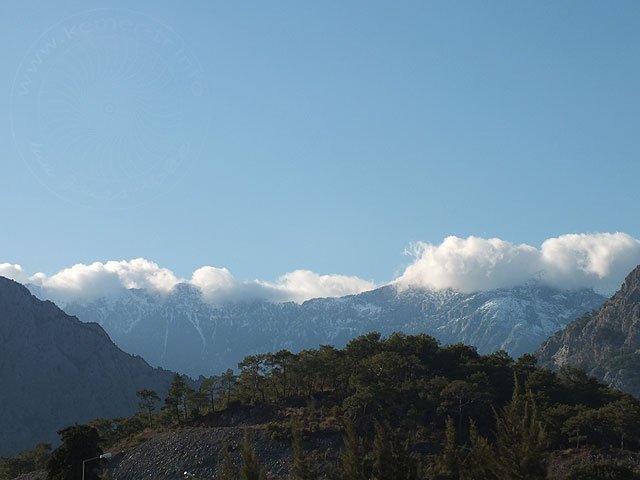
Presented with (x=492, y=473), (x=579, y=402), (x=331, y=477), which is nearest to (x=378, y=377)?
(x=579, y=402)

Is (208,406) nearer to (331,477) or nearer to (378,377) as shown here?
(378,377)

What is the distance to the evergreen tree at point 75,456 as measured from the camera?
4102 inches

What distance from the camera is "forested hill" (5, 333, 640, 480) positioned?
363 ft

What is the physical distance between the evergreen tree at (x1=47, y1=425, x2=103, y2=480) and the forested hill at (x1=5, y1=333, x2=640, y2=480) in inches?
547

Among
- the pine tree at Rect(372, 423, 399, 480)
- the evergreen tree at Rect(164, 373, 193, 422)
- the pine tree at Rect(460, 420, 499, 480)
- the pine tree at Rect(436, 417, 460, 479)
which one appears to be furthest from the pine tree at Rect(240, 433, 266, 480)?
the evergreen tree at Rect(164, 373, 193, 422)

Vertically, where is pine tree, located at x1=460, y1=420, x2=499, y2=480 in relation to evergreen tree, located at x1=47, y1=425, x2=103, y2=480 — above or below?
below

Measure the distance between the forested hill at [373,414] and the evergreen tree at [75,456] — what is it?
13905mm

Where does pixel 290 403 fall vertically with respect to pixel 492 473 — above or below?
above

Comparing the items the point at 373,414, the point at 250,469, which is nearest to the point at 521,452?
the point at 250,469

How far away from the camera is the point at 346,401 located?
12475 cm

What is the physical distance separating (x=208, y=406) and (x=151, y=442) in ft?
63.4

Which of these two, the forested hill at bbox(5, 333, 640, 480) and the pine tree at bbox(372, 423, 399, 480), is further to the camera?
the forested hill at bbox(5, 333, 640, 480)

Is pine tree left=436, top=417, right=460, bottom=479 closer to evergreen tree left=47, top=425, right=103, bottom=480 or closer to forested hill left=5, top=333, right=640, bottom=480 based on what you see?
forested hill left=5, top=333, right=640, bottom=480

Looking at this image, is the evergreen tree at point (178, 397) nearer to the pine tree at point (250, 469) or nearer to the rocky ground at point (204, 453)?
the rocky ground at point (204, 453)
